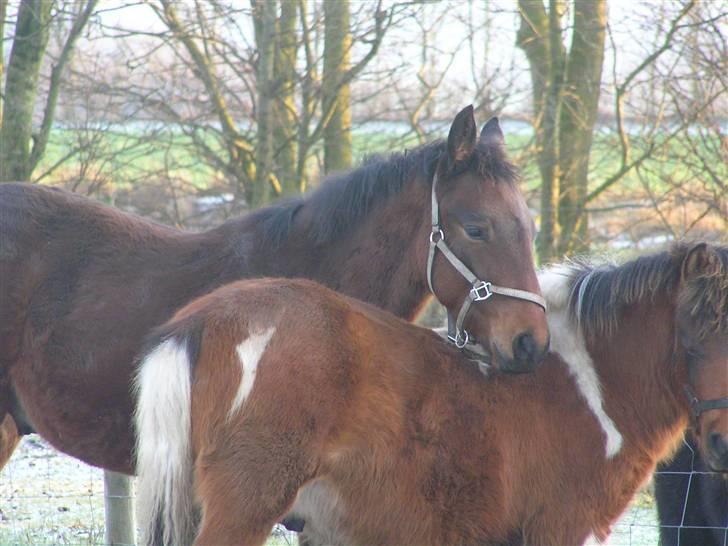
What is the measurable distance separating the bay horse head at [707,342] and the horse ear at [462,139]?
1083mm

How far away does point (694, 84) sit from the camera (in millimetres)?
9320

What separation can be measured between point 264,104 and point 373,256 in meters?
4.87

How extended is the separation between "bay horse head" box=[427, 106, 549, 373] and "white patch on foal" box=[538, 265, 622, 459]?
208 mm

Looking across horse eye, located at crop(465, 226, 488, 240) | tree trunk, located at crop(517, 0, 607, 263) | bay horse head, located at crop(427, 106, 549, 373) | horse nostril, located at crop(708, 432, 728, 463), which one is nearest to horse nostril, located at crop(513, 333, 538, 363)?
bay horse head, located at crop(427, 106, 549, 373)

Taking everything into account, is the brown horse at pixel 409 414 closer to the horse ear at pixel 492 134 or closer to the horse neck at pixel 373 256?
the horse neck at pixel 373 256

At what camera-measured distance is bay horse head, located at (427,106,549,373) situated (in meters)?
3.75

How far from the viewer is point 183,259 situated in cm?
441

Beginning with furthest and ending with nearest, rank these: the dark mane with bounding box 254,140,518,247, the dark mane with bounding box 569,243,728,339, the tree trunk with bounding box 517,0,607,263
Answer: the tree trunk with bounding box 517,0,607,263 < the dark mane with bounding box 254,140,518,247 < the dark mane with bounding box 569,243,728,339

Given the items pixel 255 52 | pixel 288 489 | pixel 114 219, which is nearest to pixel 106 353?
pixel 114 219

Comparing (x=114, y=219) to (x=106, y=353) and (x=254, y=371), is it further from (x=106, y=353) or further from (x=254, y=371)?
(x=254, y=371)

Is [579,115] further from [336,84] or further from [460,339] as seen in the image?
[460,339]

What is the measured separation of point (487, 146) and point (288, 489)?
6.17 feet

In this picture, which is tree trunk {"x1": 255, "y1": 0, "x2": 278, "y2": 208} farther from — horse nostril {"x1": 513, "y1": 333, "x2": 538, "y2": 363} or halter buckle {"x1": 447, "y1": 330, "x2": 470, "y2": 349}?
horse nostril {"x1": 513, "y1": 333, "x2": 538, "y2": 363}

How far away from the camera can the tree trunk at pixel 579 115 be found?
1020 cm
